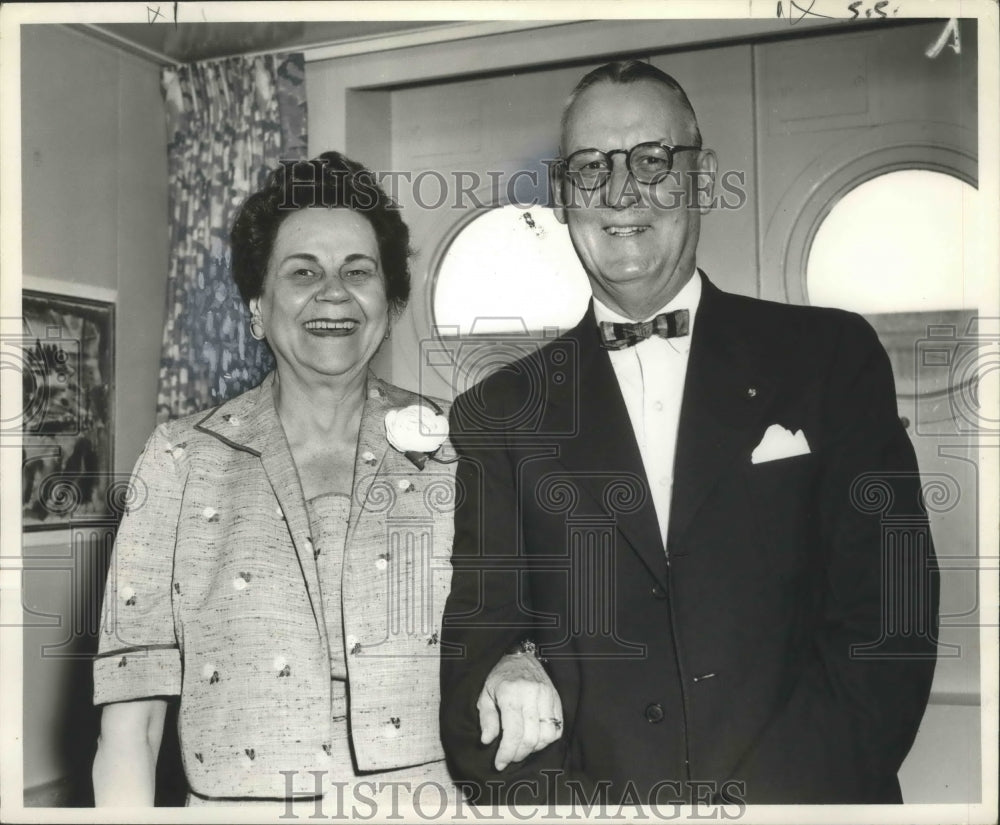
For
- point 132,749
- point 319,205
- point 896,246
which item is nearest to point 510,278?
point 319,205

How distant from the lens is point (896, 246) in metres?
1.85

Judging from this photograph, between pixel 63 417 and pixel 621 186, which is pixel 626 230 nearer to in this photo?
pixel 621 186

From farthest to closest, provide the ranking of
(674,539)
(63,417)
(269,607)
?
(63,417), (269,607), (674,539)

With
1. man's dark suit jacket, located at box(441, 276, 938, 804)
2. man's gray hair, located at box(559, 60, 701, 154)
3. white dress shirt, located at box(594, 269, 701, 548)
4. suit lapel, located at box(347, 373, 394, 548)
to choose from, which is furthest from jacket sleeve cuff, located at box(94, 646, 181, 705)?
man's gray hair, located at box(559, 60, 701, 154)

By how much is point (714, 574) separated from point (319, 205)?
3.52 feet

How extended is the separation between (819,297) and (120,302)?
1.47m

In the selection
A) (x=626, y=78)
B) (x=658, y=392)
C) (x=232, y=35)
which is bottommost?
(x=658, y=392)

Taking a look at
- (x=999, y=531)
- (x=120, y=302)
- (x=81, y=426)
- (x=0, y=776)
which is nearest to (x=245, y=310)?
(x=120, y=302)

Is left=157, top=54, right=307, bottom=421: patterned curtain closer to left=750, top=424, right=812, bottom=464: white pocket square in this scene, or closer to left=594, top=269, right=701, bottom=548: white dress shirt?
left=594, top=269, right=701, bottom=548: white dress shirt

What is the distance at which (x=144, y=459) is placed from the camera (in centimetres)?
194

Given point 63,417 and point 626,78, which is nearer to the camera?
point 626,78

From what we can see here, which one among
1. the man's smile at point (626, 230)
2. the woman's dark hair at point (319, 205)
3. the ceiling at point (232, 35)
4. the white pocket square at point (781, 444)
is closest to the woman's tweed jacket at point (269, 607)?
the woman's dark hair at point (319, 205)

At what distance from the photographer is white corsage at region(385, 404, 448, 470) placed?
1.88 m

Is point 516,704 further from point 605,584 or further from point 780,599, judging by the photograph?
point 780,599
